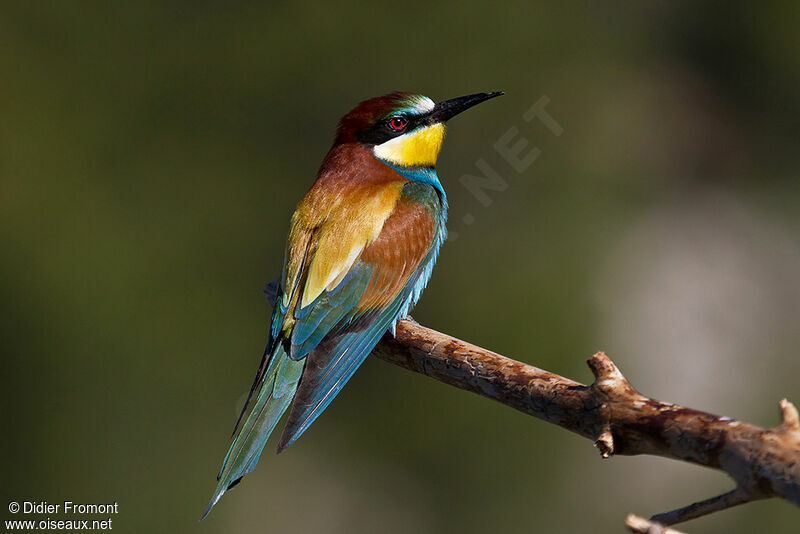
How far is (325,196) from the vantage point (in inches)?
100

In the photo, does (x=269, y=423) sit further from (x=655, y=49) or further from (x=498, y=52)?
(x=655, y=49)

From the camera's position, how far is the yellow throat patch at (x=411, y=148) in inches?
107

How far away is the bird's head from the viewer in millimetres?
2703

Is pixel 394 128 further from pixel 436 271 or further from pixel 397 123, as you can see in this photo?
pixel 436 271

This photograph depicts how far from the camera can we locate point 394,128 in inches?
107

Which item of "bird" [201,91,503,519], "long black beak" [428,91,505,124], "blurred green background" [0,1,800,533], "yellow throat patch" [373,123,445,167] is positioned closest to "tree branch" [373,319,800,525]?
"bird" [201,91,503,519]

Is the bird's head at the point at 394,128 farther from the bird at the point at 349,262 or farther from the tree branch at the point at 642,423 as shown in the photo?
the tree branch at the point at 642,423

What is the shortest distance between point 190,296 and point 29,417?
0.82 meters

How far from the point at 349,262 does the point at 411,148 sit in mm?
508

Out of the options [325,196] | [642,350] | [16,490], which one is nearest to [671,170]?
[642,350]

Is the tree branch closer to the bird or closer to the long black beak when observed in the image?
the bird

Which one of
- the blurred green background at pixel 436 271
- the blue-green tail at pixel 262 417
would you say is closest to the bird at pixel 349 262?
the blue-green tail at pixel 262 417

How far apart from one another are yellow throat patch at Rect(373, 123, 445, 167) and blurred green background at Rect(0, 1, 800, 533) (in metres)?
1.38

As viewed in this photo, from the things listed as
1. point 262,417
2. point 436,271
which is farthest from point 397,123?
point 436,271
